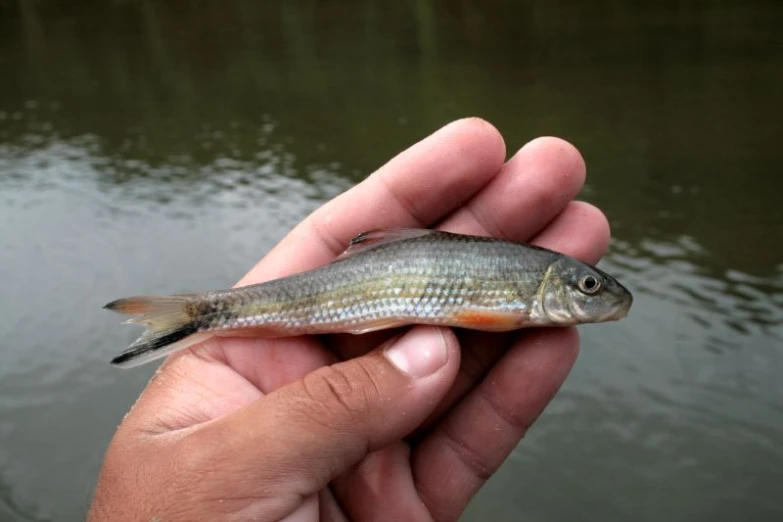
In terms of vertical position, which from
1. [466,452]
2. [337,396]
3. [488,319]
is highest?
[337,396]

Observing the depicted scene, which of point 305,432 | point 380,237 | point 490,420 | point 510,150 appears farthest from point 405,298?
point 510,150

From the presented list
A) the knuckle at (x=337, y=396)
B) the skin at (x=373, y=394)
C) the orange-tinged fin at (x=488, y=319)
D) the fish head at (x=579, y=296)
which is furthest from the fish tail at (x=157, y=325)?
the fish head at (x=579, y=296)

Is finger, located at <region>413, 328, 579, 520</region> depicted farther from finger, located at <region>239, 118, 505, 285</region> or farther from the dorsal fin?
finger, located at <region>239, 118, 505, 285</region>

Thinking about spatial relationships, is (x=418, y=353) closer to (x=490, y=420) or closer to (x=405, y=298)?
(x=405, y=298)

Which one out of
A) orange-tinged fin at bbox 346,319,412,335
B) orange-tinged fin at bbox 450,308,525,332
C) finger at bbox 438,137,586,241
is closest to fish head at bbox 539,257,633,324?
orange-tinged fin at bbox 450,308,525,332

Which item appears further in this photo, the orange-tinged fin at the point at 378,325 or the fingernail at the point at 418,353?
the orange-tinged fin at the point at 378,325

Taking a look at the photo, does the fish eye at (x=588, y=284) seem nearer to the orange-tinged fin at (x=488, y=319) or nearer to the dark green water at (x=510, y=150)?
the orange-tinged fin at (x=488, y=319)
